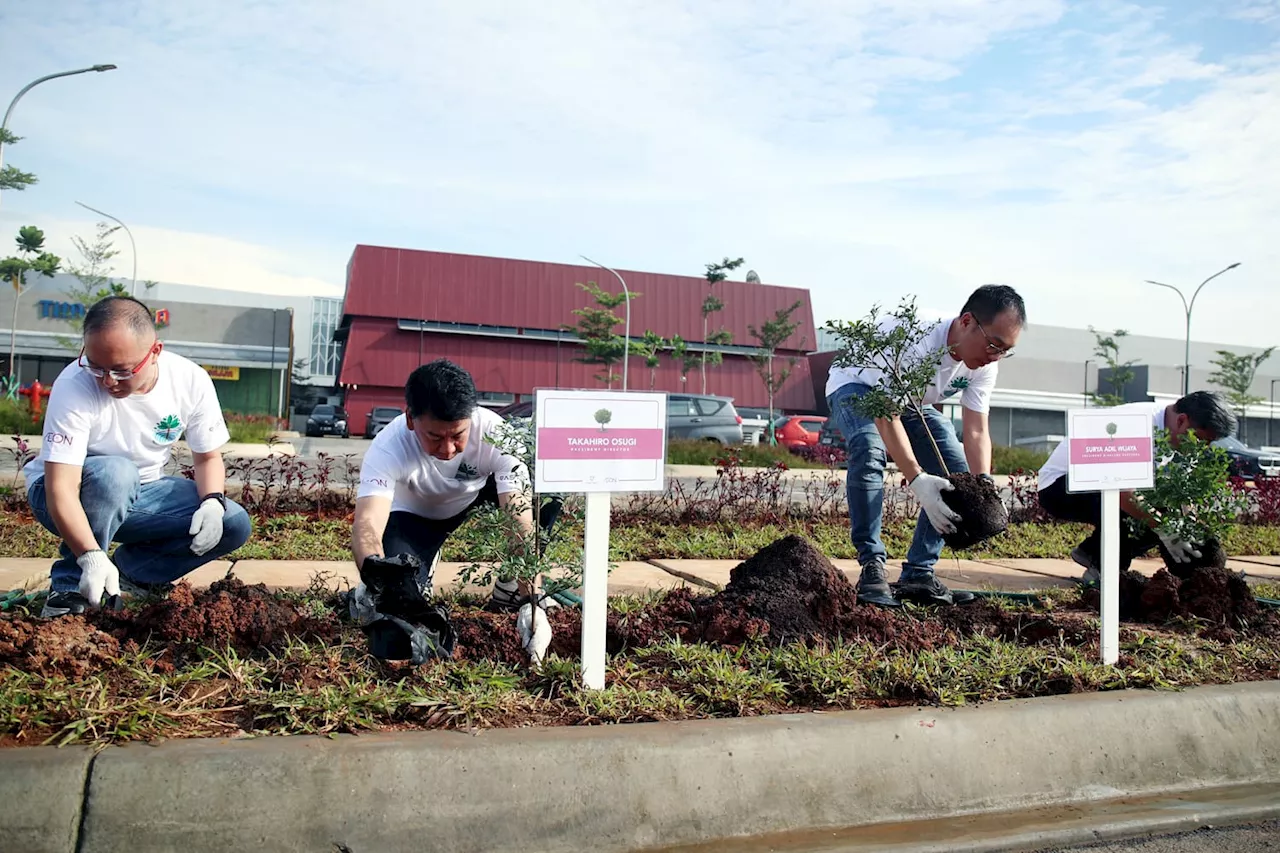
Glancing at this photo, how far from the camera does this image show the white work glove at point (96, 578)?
3.33m

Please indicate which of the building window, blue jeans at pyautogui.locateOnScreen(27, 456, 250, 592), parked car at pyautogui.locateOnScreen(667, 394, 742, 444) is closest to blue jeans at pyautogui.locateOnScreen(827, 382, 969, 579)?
blue jeans at pyautogui.locateOnScreen(27, 456, 250, 592)

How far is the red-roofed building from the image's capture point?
3878 cm

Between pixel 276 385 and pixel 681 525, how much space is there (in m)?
36.6

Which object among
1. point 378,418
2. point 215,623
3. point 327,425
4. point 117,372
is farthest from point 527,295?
point 215,623

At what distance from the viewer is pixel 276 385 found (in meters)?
40.3

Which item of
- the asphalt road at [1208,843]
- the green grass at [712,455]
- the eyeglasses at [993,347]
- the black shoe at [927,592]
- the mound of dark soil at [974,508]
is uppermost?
the eyeglasses at [993,347]

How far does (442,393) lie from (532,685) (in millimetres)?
1054

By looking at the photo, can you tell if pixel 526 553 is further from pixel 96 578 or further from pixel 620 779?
pixel 96 578

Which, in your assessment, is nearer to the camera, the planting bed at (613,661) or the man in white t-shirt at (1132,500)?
the planting bed at (613,661)

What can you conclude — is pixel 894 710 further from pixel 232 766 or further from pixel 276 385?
pixel 276 385

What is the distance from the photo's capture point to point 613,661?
310 cm

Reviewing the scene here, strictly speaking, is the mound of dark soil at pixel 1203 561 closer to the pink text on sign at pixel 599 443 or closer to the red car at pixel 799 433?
the pink text on sign at pixel 599 443

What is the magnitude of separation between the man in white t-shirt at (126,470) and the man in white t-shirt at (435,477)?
2.36ft

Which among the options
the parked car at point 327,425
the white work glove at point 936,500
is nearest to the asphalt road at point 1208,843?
the white work glove at point 936,500
